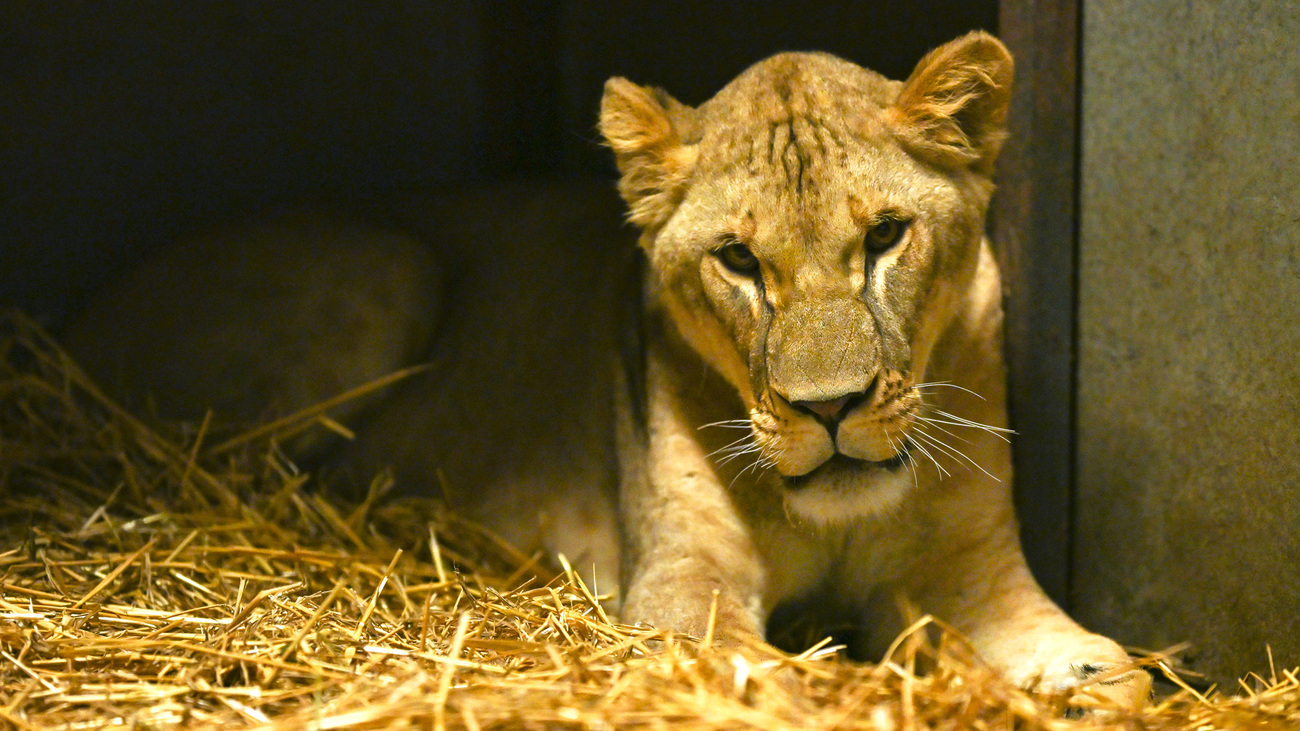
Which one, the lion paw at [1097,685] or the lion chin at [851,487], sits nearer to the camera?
the lion paw at [1097,685]

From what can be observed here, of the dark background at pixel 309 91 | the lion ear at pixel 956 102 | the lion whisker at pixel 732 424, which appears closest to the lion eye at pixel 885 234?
the lion ear at pixel 956 102

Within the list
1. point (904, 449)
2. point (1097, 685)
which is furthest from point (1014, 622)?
point (904, 449)

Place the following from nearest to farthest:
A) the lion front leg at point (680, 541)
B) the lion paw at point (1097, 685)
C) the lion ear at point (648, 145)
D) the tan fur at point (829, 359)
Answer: the lion paw at point (1097, 685) < the tan fur at point (829, 359) < the lion front leg at point (680, 541) < the lion ear at point (648, 145)

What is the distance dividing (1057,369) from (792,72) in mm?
1250

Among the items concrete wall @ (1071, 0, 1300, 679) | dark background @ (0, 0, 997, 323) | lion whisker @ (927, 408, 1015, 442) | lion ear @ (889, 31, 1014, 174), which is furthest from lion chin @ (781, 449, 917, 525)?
dark background @ (0, 0, 997, 323)

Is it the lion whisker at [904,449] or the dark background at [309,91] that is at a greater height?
the dark background at [309,91]

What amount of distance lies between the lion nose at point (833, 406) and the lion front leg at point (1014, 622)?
782 millimetres

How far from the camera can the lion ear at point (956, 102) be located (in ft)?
9.12

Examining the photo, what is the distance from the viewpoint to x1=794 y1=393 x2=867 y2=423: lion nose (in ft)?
8.21

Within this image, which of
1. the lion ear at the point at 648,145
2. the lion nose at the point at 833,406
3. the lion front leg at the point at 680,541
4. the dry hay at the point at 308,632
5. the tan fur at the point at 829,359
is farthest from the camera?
the lion ear at the point at 648,145

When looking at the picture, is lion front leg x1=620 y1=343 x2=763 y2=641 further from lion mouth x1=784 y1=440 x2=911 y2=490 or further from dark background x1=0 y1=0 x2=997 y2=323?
dark background x1=0 y1=0 x2=997 y2=323

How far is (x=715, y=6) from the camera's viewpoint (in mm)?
4805

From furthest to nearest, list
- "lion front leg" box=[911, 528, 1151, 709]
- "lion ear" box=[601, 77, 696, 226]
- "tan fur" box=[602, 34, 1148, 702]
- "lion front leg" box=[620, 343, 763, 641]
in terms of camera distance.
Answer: "lion ear" box=[601, 77, 696, 226] < "lion front leg" box=[620, 343, 763, 641] < "lion front leg" box=[911, 528, 1151, 709] < "tan fur" box=[602, 34, 1148, 702]

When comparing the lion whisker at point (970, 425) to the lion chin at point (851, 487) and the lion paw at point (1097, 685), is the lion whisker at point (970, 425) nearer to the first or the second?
the lion chin at point (851, 487)
